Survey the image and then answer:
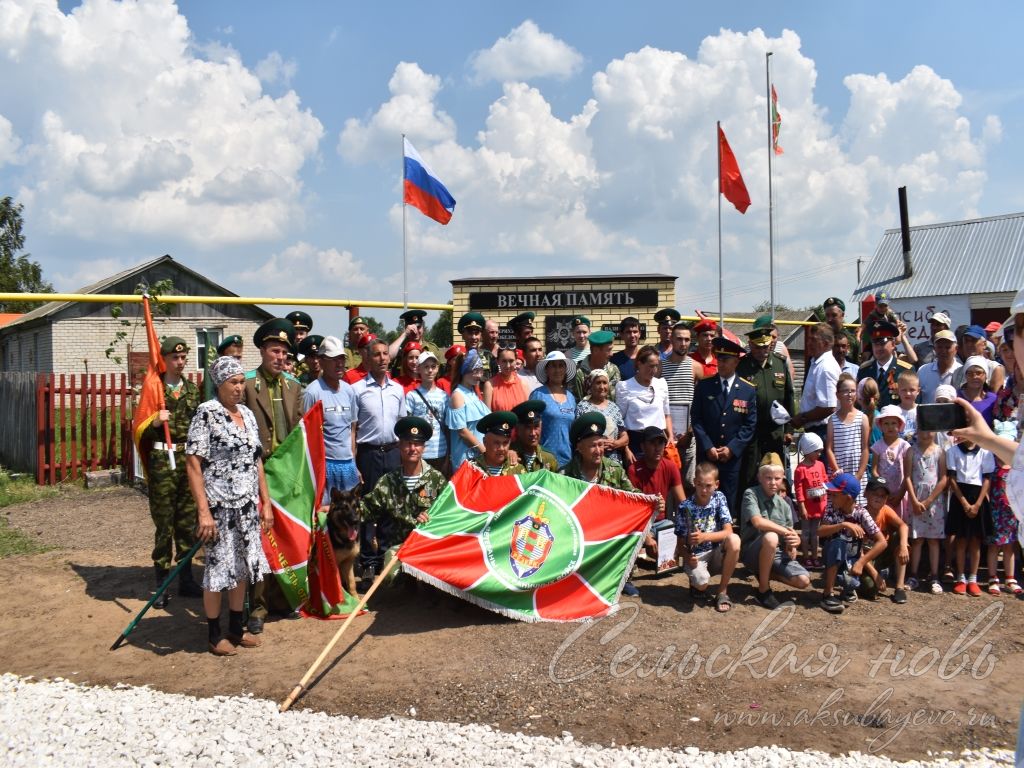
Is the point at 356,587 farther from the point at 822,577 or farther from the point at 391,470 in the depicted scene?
the point at 822,577

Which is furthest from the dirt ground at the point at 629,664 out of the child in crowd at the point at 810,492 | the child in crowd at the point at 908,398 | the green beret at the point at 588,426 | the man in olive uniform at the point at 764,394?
the child in crowd at the point at 908,398

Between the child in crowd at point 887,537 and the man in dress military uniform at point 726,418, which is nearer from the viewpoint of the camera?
the child in crowd at point 887,537

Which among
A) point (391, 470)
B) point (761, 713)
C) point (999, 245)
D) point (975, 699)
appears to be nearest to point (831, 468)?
point (975, 699)

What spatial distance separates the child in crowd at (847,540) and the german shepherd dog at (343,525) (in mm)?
3554

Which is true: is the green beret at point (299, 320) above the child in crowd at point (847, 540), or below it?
above

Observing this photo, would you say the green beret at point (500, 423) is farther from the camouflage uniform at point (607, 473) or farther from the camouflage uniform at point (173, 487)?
the camouflage uniform at point (173, 487)

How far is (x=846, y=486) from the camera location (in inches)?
250

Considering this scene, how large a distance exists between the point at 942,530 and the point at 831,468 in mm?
983

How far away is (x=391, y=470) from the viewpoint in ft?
21.6

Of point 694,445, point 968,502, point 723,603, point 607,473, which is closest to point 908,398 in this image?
point 968,502

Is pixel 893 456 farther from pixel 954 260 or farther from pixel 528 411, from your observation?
pixel 954 260

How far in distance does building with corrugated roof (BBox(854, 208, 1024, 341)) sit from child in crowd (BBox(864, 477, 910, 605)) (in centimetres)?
1355

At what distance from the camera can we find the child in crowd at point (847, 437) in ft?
22.7

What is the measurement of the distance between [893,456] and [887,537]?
72 cm
